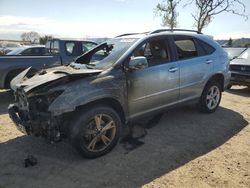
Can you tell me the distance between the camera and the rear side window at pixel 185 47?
5.24 metres

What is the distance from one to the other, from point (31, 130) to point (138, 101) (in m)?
1.72

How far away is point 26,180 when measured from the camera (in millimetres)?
3568

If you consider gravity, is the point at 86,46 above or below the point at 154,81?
above

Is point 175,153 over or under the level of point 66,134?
under

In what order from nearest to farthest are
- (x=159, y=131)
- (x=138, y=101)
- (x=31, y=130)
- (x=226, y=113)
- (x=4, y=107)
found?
(x=31, y=130)
(x=138, y=101)
(x=159, y=131)
(x=226, y=113)
(x=4, y=107)

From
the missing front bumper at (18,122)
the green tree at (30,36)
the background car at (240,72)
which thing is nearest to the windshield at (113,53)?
the missing front bumper at (18,122)

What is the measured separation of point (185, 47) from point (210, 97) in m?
1.41

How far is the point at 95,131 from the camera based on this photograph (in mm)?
4000

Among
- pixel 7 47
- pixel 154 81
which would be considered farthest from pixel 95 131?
pixel 7 47

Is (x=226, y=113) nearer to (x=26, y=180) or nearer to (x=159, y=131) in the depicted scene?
(x=159, y=131)

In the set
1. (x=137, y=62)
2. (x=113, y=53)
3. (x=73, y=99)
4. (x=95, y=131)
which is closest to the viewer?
(x=73, y=99)

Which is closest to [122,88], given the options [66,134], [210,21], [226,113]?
[66,134]

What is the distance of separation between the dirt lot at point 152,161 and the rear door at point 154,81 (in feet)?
2.07

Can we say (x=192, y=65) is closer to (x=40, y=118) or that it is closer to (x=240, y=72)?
(x=40, y=118)
